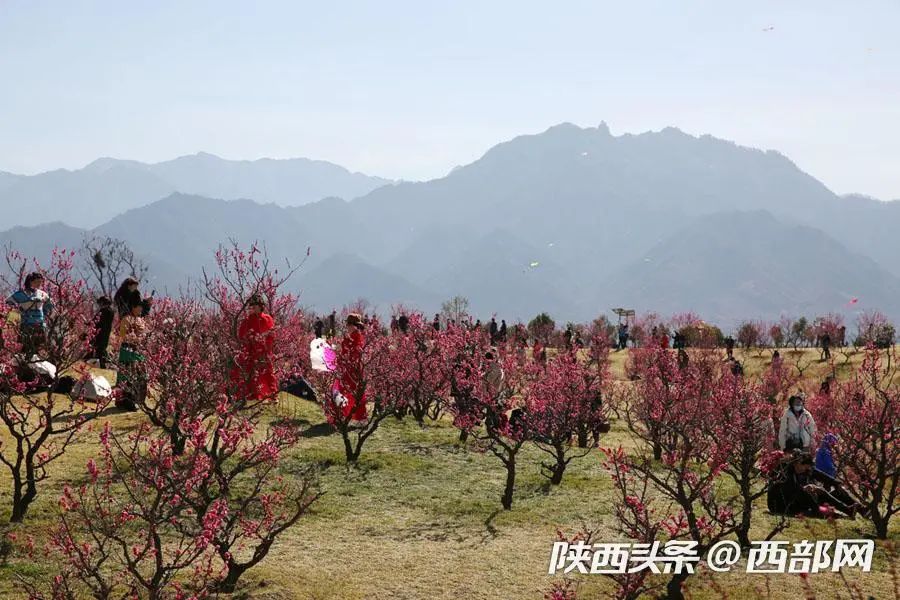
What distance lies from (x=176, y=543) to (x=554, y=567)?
470 cm

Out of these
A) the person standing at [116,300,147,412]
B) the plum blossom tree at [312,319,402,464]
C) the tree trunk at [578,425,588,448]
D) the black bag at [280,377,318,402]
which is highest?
the person standing at [116,300,147,412]

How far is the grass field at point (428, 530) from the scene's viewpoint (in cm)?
852

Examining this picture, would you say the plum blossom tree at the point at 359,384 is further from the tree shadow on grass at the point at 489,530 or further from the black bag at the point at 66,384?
the black bag at the point at 66,384

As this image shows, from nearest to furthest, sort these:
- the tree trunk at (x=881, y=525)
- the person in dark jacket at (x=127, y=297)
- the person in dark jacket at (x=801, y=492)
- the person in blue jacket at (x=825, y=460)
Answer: the tree trunk at (x=881, y=525) → the person in dark jacket at (x=801, y=492) → the person in blue jacket at (x=825, y=460) → the person in dark jacket at (x=127, y=297)

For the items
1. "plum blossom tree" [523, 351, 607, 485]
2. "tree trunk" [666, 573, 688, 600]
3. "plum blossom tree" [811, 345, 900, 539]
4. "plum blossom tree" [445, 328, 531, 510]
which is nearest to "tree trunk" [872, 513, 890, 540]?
"plum blossom tree" [811, 345, 900, 539]

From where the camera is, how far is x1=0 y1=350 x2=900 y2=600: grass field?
852 centimetres

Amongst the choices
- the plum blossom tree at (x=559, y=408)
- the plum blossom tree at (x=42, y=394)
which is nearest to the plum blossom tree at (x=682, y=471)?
the plum blossom tree at (x=559, y=408)

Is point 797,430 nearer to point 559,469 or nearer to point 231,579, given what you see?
point 559,469

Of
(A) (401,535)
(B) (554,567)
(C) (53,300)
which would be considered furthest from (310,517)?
(C) (53,300)

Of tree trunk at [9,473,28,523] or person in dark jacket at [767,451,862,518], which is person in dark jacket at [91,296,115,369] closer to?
tree trunk at [9,473,28,523]

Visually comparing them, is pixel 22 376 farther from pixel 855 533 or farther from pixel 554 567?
pixel 855 533

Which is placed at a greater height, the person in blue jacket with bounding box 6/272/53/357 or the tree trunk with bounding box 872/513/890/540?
the person in blue jacket with bounding box 6/272/53/357

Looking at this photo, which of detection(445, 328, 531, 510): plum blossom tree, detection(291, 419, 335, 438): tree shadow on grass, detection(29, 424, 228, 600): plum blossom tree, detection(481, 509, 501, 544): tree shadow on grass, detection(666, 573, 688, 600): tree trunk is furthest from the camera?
detection(291, 419, 335, 438): tree shadow on grass

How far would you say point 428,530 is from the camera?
10.6m
